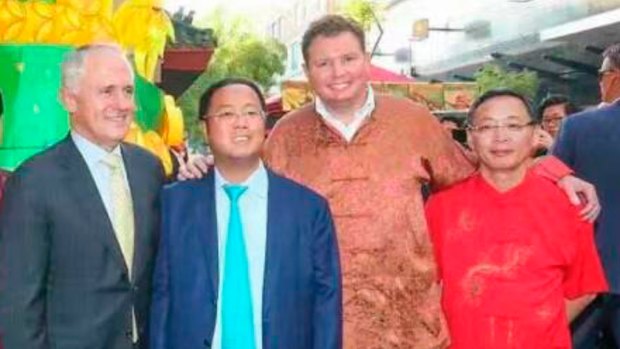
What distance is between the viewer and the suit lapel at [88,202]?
3.00m

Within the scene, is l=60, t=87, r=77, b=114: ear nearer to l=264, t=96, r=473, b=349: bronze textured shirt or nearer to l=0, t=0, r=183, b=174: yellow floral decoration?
l=264, t=96, r=473, b=349: bronze textured shirt

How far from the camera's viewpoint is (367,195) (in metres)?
3.50

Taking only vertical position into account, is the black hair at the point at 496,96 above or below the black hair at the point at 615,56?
below

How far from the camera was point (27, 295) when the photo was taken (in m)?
2.89

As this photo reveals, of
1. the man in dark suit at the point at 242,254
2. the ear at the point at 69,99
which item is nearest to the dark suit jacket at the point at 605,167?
the man in dark suit at the point at 242,254

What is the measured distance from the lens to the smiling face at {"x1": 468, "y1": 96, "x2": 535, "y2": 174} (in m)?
3.39

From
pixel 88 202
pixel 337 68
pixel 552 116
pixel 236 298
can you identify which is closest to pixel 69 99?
pixel 88 202

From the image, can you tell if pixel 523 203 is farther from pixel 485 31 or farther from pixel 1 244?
pixel 485 31

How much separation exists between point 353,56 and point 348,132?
0.29 metres

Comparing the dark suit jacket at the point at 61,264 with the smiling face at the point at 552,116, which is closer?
the dark suit jacket at the point at 61,264

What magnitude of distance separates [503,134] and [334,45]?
677mm

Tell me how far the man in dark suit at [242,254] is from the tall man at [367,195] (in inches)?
9.4

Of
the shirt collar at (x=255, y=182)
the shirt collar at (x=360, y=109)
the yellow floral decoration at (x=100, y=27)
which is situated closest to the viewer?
the shirt collar at (x=255, y=182)

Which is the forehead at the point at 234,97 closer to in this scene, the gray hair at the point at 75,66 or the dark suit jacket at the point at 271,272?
the dark suit jacket at the point at 271,272
